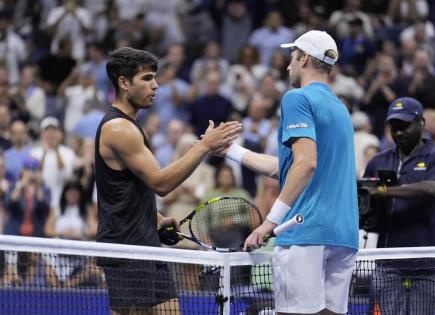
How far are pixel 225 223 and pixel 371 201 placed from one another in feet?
4.63

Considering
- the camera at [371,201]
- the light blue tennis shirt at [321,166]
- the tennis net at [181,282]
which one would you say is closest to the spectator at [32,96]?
the tennis net at [181,282]

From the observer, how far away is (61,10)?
18.9 meters

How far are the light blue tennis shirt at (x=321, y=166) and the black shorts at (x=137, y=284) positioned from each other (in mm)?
875

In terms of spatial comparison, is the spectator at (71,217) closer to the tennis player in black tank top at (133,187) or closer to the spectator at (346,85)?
the spectator at (346,85)

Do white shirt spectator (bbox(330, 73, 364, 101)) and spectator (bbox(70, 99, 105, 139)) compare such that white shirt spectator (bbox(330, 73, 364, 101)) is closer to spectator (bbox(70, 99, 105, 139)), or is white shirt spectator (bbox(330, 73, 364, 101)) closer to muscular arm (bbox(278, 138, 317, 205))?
spectator (bbox(70, 99, 105, 139))

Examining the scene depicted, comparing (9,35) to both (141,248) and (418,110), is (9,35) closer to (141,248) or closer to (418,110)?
(418,110)

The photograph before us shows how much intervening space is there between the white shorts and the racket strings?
71cm

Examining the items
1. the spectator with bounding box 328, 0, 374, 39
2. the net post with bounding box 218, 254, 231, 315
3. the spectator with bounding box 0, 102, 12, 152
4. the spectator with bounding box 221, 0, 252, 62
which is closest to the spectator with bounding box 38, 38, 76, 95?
the spectator with bounding box 0, 102, 12, 152

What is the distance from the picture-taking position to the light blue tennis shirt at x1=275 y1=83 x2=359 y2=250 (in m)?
6.63

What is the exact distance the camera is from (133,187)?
23.4ft

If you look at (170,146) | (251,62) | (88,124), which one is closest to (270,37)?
(251,62)

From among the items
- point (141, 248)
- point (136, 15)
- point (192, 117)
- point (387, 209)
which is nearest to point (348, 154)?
point (141, 248)

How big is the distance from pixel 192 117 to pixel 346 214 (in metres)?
9.50

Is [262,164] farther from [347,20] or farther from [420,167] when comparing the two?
[347,20]
